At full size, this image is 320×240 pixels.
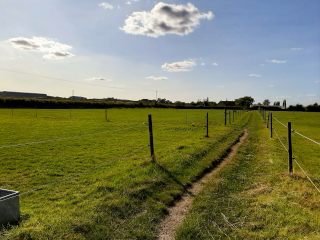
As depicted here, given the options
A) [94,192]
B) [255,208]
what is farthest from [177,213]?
[94,192]

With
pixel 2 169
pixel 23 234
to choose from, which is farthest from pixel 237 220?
pixel 2 169

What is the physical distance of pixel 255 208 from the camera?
459 cm

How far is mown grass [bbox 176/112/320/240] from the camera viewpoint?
3.79 m

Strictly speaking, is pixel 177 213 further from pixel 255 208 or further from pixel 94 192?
pixel 94 192

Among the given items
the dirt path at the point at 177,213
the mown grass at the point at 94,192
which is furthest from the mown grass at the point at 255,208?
the mown grass at the point at 94,192

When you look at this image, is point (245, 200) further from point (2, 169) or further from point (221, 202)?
A: point (2, 169)

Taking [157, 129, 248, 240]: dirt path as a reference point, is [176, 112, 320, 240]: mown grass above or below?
above

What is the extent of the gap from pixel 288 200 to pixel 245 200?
3.02ft

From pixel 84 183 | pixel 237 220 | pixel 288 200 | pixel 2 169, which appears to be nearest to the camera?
pixel 237 220

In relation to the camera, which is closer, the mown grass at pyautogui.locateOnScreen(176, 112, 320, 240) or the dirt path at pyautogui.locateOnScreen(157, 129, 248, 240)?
the mown grass at pyautogui.locateOnScreen(176, 112, 320, 240)

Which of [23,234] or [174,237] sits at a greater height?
[23,234]

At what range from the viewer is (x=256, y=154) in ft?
34.2

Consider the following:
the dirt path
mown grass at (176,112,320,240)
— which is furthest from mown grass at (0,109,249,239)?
mown grass at (176,112,320,240)

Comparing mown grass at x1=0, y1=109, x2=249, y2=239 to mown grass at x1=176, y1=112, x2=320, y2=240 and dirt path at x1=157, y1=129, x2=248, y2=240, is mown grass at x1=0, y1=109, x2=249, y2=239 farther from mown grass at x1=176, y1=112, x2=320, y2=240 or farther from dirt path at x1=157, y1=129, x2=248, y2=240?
mown grass at x1=176, y1=112, x2=320, y2=240
